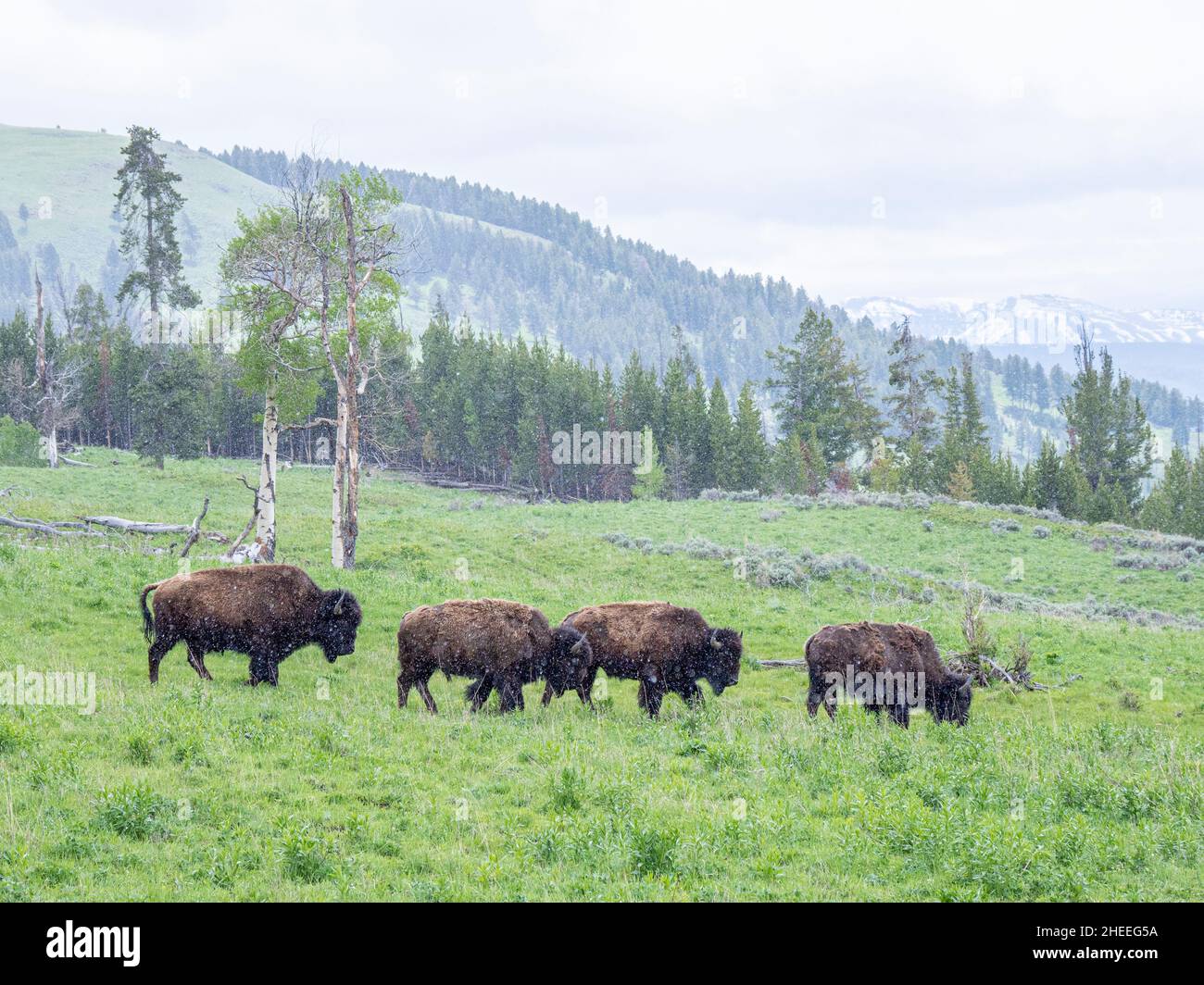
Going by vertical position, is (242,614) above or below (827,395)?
below

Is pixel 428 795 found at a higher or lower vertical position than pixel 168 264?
lower

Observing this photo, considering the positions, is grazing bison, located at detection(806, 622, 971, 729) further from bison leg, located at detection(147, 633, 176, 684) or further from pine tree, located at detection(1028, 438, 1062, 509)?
pine tree, located at detection(1028, 438, 1062, 509)

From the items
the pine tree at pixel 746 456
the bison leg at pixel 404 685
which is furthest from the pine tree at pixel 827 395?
the bison leg at pixel 404 685

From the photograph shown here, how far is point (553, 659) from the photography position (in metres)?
15.7

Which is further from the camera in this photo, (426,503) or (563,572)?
(426,503)

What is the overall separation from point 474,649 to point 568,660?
159cm

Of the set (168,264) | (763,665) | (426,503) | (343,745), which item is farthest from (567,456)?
(343,745)

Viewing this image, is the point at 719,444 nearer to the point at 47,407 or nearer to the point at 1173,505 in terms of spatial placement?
the point at 1173,505

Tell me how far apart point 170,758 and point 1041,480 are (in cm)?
7035

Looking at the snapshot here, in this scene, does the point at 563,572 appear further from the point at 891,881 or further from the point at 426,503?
the point at 426,503

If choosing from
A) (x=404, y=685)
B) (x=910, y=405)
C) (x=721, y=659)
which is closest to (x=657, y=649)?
(x=721, y=659)

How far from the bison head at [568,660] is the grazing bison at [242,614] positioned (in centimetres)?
371

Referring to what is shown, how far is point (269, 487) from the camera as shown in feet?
90.6

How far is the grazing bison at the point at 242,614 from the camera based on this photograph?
15.0m
